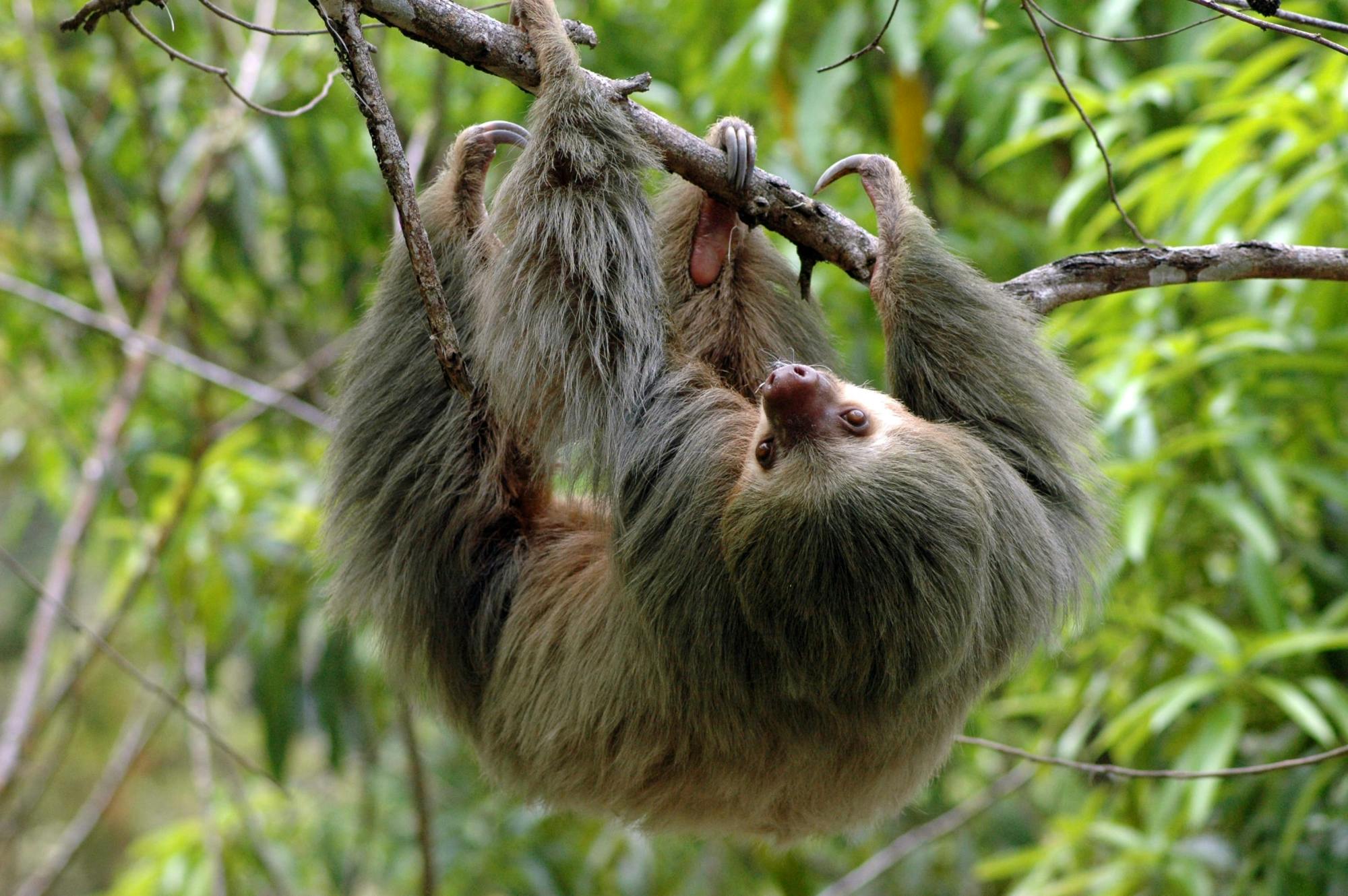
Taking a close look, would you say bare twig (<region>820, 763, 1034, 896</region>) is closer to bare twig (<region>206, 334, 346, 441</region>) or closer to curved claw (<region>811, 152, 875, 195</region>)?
curved claw (<region>811, 152, 875, 195</region>)

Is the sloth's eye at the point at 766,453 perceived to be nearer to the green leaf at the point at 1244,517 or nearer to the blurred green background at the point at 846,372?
the blurred green background at the point at 846,372

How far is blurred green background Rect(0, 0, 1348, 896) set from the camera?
4.87 meters

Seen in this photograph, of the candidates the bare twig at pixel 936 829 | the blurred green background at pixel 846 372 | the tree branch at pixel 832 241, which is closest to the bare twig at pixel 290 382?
the blurred green background at pixel 846 372

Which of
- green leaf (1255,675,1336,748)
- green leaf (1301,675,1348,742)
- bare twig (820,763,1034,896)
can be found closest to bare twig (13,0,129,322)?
bare twig (820,763,1034,896)

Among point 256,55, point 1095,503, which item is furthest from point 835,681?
point 256,55

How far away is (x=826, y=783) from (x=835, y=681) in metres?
0.55

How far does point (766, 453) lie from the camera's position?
3.25 metres

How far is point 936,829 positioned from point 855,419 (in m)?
4.16

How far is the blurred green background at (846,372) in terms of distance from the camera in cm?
487

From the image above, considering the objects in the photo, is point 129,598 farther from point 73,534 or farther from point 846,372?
point 846,372

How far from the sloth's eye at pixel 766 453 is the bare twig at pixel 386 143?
36.4 inches

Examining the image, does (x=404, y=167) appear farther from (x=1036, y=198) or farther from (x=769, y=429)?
(x=1036, y=198)

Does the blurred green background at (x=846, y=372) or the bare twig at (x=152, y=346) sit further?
the bare twig at (x=152, y=346)

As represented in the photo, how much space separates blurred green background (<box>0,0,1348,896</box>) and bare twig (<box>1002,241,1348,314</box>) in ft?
2.68
